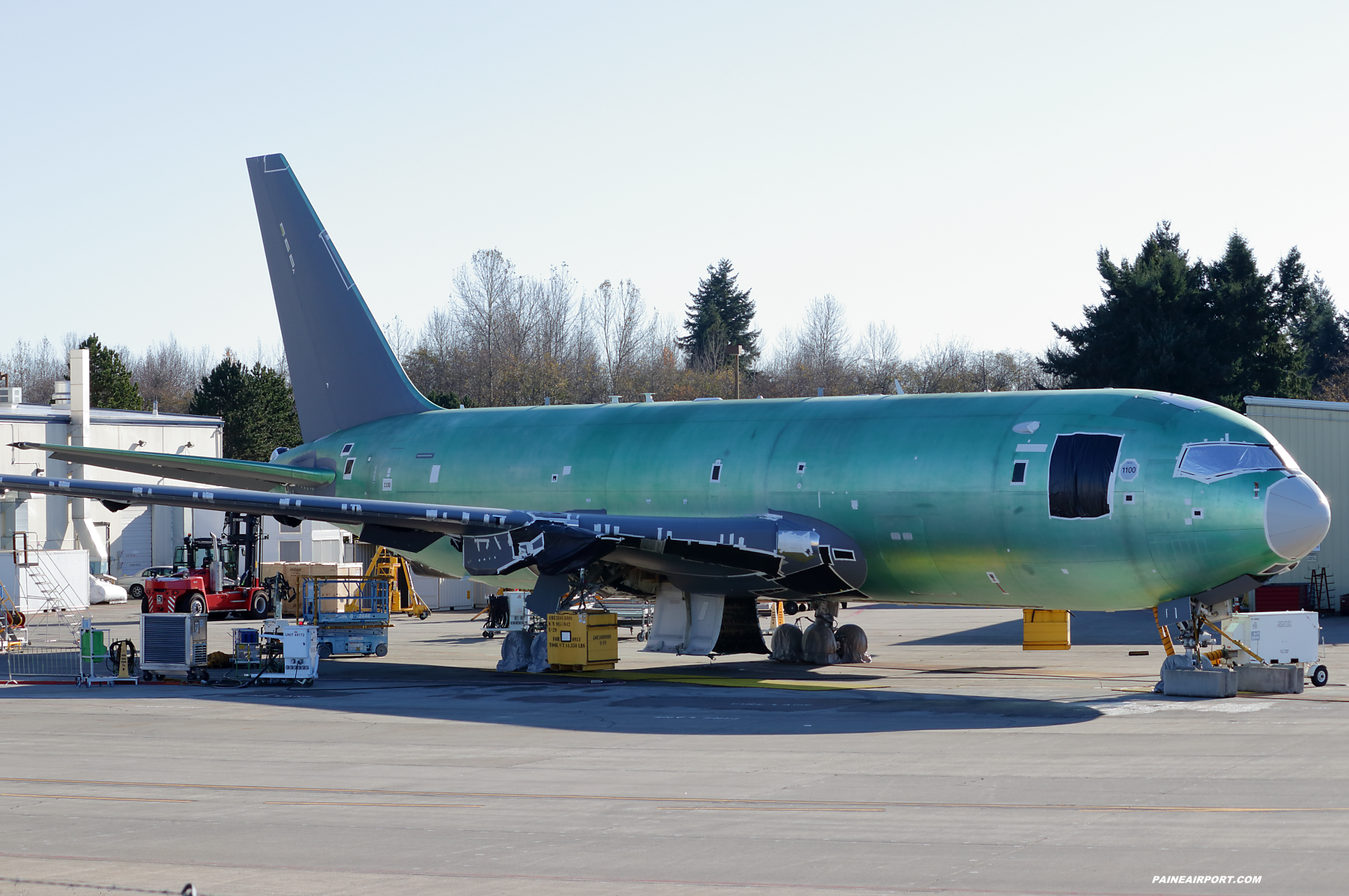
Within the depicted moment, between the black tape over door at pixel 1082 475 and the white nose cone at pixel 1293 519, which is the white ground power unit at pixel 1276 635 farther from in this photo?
the black tape over door at pixel 1082 475

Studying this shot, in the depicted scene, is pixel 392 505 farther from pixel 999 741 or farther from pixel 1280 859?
pixel 1280 859

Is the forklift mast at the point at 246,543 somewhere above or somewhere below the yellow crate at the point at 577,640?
above

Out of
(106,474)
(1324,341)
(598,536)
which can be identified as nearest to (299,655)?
(598,536)

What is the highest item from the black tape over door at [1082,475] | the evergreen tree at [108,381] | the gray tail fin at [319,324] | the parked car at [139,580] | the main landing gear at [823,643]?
the evergreen tree at [108,381]

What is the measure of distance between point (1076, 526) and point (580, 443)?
1254 centimetres

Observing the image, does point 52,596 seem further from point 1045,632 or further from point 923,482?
point 923,482

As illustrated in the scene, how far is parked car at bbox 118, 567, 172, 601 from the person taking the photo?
5903cm

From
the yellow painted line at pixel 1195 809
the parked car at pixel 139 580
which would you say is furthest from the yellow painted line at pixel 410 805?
the parked car at pixel 139 580

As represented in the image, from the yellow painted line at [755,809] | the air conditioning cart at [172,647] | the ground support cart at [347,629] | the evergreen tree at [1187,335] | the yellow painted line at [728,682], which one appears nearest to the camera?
the yellow painted line at [755,809]

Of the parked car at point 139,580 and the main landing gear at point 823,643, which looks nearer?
the main landing gear at point 823,643

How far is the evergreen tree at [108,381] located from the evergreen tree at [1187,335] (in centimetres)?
6207

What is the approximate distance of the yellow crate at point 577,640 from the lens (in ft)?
102

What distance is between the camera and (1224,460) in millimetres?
24516

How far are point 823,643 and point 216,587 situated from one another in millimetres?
28987
